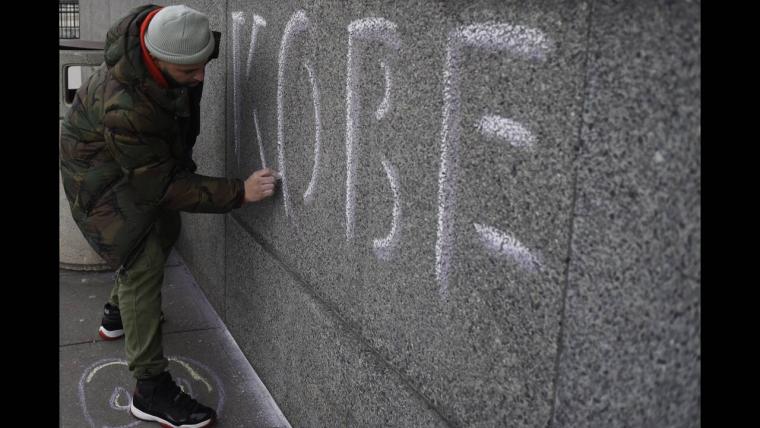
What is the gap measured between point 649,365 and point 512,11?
0.83 meters

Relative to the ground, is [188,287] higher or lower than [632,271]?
lower

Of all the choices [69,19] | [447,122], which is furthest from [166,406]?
[69,19]

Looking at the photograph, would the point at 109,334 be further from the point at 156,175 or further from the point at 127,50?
the point at 127,50

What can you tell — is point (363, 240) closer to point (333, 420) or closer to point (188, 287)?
point (333, 420)

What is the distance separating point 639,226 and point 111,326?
3428 millimetres

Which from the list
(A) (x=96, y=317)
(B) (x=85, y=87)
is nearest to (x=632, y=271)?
(B) (x=85, y=87)

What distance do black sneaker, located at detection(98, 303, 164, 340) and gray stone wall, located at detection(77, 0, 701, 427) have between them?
1.49 metres

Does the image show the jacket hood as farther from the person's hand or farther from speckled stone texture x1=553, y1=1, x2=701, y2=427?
speckled stone texture x1=553, y1=1, x2=701, y2=427

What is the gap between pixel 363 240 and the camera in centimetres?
221

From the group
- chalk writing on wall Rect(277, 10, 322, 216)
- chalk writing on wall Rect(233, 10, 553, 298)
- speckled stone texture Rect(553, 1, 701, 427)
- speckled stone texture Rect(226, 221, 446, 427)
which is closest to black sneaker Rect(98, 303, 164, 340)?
speckled stone texture Rect(226, 221, 446, 427)

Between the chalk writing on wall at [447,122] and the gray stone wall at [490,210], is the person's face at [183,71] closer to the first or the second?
the gray stone wall at [490,210]

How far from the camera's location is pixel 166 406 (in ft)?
9.96

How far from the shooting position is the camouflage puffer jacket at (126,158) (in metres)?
2.72

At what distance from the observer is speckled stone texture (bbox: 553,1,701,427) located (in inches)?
45.8
